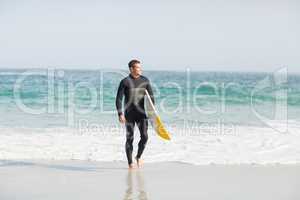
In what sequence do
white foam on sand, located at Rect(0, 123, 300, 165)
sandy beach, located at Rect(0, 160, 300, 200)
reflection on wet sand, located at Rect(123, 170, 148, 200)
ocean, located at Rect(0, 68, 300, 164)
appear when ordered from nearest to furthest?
reflection on wet sand, located at Rect(123, 170, 148, 200), sandy beach, located at Rect(0, 160, 300, 200), white foam on sand, located at Rect(0, 123, 300, 165), ocean, located at Rect(0, 68, 300, 164)

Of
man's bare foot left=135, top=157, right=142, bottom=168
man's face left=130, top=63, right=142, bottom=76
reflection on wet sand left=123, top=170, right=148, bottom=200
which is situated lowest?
reflection on wet sand left=123, top=170, right=148, bottom=200

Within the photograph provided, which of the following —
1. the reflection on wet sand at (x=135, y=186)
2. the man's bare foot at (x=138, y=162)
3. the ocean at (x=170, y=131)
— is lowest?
the reflection on wet sand at (x=135, y=186)

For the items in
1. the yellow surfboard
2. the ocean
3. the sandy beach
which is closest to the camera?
the sandy beach

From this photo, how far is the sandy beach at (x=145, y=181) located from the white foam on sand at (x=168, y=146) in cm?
55

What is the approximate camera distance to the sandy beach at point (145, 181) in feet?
20.6

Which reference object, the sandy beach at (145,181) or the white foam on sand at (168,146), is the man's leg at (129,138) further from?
the white foam on sand at (168,146)

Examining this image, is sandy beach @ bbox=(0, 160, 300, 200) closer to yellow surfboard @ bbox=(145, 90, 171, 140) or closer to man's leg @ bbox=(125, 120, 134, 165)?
man's leg @ bbox=(125, 120, 134, 165)

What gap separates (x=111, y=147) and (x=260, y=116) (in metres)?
7.78

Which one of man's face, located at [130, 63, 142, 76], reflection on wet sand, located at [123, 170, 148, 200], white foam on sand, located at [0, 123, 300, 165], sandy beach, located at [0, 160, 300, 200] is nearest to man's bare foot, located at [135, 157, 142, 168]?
sandy beach, located at [0, 160, 300, 200]

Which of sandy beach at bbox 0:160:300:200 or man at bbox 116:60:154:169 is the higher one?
man at bbox 116:60:154:169

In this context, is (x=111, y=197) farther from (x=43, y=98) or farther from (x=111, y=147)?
(x=43, y=98)

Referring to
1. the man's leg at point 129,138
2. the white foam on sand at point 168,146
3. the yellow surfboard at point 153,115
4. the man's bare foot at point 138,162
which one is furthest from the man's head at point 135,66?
the white foam on sand at point 168,146

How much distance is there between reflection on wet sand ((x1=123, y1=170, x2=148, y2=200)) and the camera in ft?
20.3

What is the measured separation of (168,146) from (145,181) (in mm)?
3107
